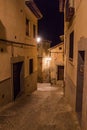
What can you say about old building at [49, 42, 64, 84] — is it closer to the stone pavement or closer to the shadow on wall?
the stone pavement

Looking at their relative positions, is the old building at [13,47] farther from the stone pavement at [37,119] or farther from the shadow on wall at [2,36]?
the stone pavement at [37,119]

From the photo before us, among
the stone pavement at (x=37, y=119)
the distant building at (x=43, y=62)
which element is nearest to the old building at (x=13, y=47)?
the stone pavement at (x=37, y=119)

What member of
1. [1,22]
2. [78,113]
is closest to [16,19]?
[1,22]

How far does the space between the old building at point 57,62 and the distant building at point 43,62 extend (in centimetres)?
279

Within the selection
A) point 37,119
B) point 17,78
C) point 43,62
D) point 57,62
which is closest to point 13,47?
point 17,78

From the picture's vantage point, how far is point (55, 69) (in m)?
17.0

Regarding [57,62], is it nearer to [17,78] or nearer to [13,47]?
[17,78]

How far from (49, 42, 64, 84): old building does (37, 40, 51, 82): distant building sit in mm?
2793

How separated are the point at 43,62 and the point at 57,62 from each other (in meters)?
3.67

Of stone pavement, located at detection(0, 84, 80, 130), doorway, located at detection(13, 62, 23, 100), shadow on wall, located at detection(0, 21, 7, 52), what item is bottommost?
stone pavement, located at detection(0, 84, 80, 130)

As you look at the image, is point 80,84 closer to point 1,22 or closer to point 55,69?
point 1,22

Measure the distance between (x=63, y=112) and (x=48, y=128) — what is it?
5.41 feet

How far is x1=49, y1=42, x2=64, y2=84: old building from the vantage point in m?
16.9

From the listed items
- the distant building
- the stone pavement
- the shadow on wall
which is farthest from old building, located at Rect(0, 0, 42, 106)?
the distant building
